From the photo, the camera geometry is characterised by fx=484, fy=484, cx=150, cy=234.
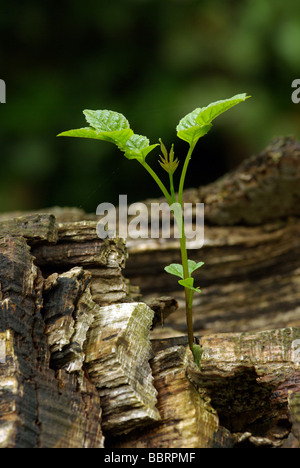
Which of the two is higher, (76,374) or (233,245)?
(233,245)

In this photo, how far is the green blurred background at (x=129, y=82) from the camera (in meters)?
2.36

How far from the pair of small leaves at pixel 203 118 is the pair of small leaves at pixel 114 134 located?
7 cm

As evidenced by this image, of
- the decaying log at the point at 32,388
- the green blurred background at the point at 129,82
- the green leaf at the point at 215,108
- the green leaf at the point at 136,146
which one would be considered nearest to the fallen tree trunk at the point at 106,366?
the decaying log at the point at 32,388

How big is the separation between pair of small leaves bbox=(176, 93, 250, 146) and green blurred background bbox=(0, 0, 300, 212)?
1349 millimetres

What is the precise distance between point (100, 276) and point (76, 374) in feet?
0.87

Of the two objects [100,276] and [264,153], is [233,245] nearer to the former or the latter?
[264,153]

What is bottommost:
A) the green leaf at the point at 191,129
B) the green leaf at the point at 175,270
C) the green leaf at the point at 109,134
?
the green leaf at the point at 175,270

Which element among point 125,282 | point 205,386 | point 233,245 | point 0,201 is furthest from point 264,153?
point 0,201

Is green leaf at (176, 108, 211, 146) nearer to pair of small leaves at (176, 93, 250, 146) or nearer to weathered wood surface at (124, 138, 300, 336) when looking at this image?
pair of small leaves at (176, 93, 250, 146)

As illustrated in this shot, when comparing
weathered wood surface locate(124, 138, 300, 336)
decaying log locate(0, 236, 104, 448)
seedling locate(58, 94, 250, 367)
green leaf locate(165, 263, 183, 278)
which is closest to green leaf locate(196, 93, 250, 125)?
seedling locate(58, 94, 250, 367)

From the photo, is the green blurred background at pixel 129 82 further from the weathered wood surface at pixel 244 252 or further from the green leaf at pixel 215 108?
the green leaf at pixel 215 108

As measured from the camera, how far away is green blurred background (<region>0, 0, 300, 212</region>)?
2361mm

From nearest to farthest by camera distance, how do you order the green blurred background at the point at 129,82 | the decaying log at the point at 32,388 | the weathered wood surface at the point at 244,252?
1. the decaying log at the point at 32,388
2. the weathered wood surface at the point at 244,252
3. the green blurred background at the point at 129,82

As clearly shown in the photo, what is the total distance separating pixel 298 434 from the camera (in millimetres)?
775
